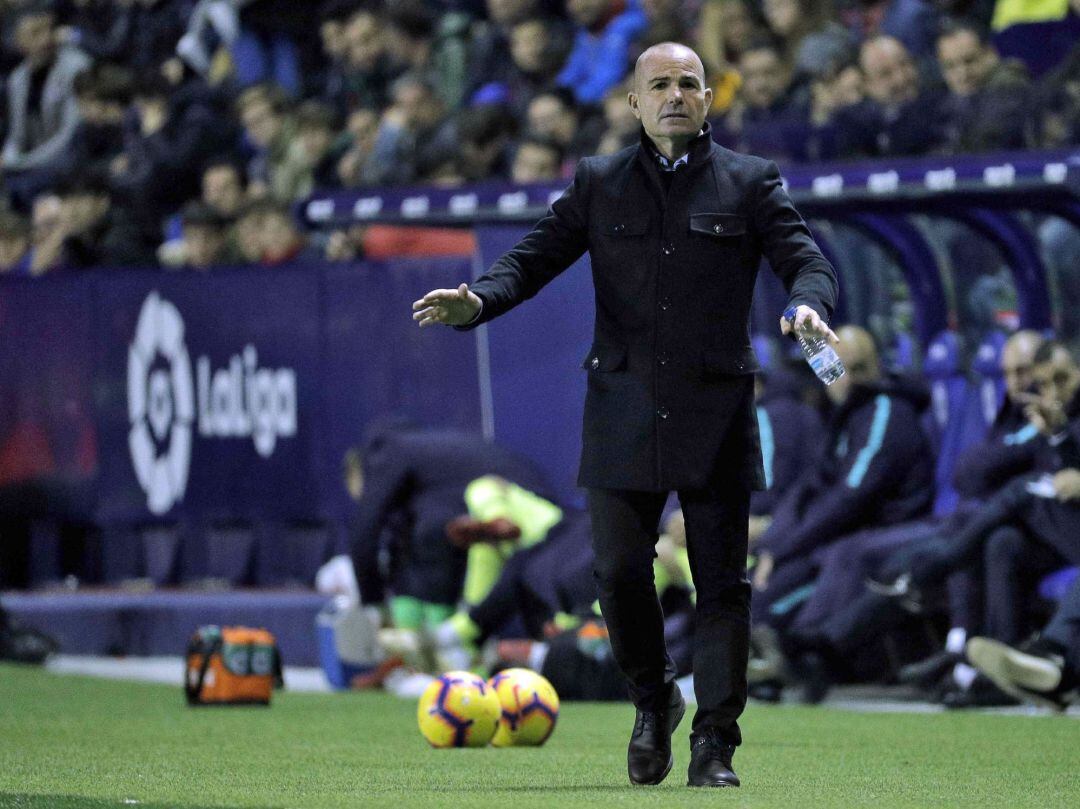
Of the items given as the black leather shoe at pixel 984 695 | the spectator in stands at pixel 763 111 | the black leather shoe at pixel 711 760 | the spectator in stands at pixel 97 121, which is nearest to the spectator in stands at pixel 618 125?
the spectator in stands at pixel 763 111

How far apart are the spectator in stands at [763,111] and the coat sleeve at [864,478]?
1769mm

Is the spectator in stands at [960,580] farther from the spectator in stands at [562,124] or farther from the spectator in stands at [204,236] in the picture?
the spectator in stands at [204,236]

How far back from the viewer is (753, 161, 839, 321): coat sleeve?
656cm

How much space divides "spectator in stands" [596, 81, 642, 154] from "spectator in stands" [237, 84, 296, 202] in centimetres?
350

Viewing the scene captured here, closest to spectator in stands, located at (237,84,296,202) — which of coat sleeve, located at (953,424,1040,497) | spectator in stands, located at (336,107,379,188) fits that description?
spectator in stands, located at (336,107,379,188)

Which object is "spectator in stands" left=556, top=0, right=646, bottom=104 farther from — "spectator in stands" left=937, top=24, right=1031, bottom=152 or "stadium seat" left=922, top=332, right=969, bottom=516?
"stadium seat" left=922, top=332, right=969, bottom=516

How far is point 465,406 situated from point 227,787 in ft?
26.2

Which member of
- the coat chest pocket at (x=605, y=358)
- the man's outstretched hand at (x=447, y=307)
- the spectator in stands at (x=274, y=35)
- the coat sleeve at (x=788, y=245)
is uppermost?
the spectator in stands at (x=274, y=35)

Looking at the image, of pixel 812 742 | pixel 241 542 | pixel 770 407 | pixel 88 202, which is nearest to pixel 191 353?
pixel 241 542

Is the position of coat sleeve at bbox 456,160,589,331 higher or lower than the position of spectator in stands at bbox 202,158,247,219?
lower

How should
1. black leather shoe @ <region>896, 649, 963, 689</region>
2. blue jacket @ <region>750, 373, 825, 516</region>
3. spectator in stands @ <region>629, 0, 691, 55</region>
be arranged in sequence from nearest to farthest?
1. black leather shoe @ <region>896, 649, 963, 689</region>
2. blue jacket @ <region>750, 373, 825, 516</region>
3. spectator in stands @ <region>629, 0, 691, 55</region>

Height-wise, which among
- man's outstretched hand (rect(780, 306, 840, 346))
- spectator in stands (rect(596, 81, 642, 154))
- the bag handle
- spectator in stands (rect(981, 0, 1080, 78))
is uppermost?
spectator in stands (rect(981, 0, 1080, 78))

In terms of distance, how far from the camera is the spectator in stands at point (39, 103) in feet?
68.3

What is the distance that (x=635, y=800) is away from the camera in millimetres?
6410
